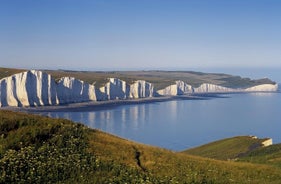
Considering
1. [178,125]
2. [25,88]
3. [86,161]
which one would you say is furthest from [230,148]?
[25,88]

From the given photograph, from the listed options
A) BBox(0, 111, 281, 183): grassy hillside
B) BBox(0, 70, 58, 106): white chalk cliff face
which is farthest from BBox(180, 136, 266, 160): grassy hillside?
BBox(0, 70, 58, 106): white chalk cliff face

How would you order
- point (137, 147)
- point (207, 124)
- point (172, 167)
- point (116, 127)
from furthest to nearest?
point (207, 124)
point (116, 127)
point (137, 147)
point (172, 167)

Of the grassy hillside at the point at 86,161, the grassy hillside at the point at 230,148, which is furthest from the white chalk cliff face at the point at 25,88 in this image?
the grassy hillside at the point at 86,161

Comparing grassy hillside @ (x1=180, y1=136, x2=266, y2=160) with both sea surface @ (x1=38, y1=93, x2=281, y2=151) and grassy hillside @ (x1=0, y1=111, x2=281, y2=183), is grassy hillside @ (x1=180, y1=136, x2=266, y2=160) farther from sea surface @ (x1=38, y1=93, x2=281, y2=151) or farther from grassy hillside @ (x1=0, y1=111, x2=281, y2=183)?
sea surface @ (x1=38, y1=93, x2=281, y2=151)

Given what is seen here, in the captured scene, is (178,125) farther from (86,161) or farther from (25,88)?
(86,161)

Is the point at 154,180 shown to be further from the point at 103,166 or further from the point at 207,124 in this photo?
the point at 207,124

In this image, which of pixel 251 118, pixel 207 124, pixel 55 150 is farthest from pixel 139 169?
pixel 251 118
